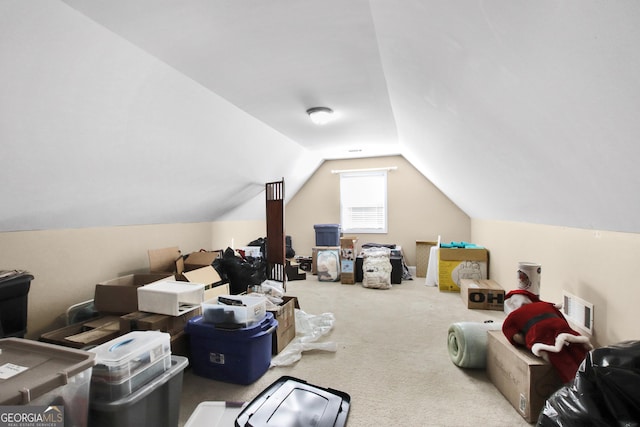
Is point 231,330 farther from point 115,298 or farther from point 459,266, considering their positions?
point 459,266

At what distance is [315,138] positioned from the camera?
4246 mm

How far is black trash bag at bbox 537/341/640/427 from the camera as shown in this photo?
33.8 inches

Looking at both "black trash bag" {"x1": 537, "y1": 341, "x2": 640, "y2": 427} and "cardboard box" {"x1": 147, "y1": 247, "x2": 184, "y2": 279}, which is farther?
"cardboard box" {"x1": 147, "y1": 247, "x2": 184, "y2": 279}

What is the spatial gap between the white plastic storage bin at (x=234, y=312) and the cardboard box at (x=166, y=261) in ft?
4.16

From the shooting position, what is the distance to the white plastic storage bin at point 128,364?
4.12 feet

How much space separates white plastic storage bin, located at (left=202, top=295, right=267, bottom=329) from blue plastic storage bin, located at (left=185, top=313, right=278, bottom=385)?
1.6 inches

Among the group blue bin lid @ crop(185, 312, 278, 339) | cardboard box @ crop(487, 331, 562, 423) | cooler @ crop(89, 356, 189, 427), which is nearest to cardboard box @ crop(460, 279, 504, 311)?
cardboard box @ crop(487, 331, 562, 423)

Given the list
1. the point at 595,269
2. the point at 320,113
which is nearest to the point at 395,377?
the point at 595,269

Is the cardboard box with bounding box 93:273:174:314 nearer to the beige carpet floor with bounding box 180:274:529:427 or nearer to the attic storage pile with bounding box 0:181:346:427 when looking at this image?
the attic storage pile with bounding box 0:181:346:427

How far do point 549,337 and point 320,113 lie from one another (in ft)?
8.63

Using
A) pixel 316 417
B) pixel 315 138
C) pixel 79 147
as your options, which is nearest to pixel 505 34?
pixel 316 417

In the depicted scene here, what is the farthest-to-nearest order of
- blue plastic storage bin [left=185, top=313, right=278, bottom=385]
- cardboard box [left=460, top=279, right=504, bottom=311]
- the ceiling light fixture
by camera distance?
1. cardboard box [left=460, top=279, right=504, bottom=311]
2. the ceiling light fixture
3. blue plastic storage bin [left=185, top=313, right=278, bottom=385]

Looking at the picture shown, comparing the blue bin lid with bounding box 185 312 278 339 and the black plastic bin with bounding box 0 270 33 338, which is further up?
the black plastic bin with bounding box 0 270 33 338

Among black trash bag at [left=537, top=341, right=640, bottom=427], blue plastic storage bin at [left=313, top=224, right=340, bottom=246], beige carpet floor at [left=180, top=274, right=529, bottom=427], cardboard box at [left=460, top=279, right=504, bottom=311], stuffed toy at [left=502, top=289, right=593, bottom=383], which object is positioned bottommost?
beige carpet floor at [left=180, top=274, right=529, bottom=427]
